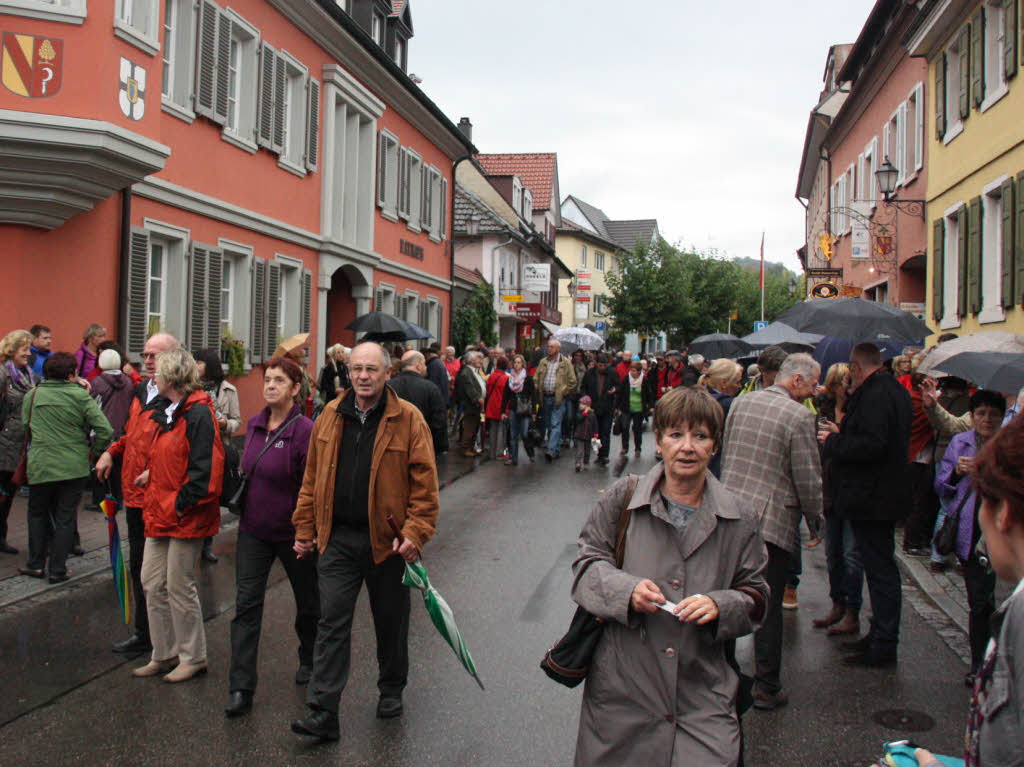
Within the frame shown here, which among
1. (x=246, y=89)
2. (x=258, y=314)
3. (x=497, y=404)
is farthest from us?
(x=497, y=404)

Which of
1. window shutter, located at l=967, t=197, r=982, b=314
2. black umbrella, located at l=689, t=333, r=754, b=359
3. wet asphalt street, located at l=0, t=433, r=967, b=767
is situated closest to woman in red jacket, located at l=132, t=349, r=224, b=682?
wet asphalt street, located at l=0, t=433, r=967, b=767

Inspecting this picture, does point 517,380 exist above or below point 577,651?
above

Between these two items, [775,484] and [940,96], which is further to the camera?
[940,96]

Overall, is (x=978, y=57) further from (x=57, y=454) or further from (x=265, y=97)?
(x=57, y=454)

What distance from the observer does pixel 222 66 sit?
1492 cm

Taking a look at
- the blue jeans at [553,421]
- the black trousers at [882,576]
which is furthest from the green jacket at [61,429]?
the blue jeans at [553,421]

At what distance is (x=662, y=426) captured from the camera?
3.19 meters

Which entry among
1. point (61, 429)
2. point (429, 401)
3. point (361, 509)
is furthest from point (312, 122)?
point (361, 509)

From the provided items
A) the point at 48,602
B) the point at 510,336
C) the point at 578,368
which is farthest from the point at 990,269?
the point at 510,336

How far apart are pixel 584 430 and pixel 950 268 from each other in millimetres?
6892

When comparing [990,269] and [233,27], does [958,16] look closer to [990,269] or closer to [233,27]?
[990,269]

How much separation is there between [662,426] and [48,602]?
5.55m

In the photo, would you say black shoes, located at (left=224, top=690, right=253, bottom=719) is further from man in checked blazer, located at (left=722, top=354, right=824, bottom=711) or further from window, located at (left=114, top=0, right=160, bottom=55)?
window, located at (left=114, top=0, right=160, bottom=55)

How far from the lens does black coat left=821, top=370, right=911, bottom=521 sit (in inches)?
224
